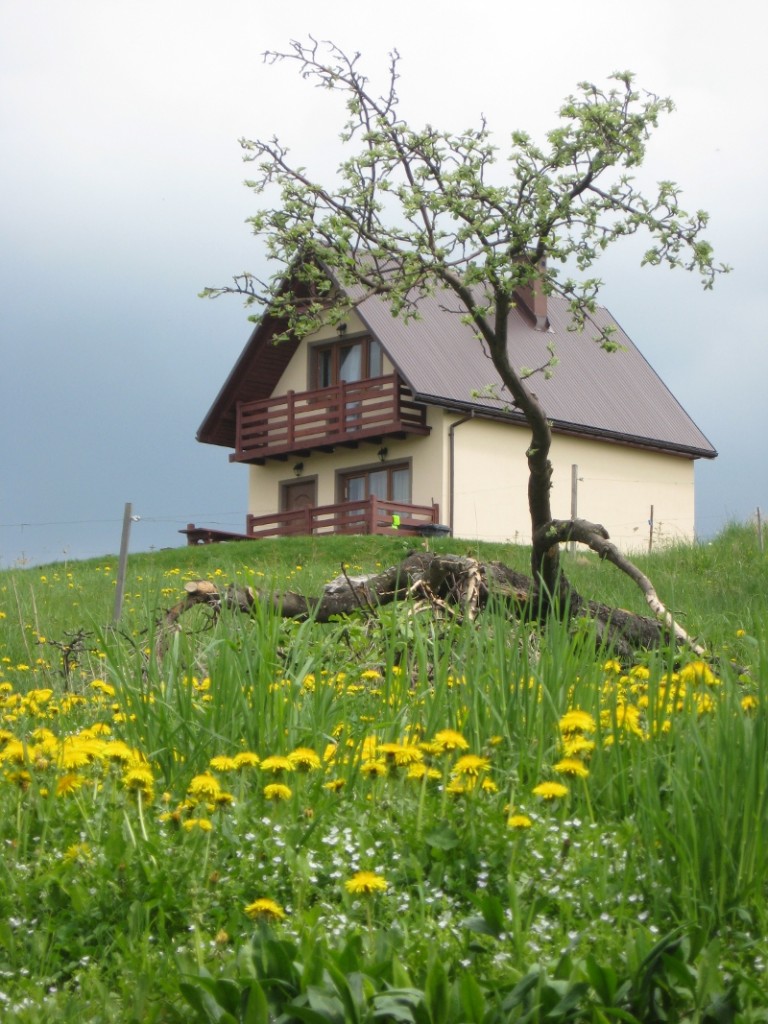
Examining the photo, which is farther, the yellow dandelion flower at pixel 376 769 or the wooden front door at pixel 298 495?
the wooden front door at pixel 298 495

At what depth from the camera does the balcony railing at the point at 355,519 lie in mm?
29062

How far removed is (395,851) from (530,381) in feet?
96.8

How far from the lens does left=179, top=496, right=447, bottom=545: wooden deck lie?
95.2ft

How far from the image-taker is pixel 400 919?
3084 millimetres

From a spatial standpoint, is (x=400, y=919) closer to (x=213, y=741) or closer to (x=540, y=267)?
(x=213, y=741)

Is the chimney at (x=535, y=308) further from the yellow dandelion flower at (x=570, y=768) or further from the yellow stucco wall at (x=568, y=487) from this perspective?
the yellow dandelion flower at (x=570, y=768)

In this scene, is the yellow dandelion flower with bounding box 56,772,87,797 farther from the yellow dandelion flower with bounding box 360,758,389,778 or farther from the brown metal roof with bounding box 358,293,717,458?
the brown metal roof with bounding box 358,293,717,458

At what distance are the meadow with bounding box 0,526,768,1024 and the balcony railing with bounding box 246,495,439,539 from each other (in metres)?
23.7

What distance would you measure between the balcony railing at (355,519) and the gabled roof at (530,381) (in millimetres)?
2693

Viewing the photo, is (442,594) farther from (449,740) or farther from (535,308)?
(535,308)

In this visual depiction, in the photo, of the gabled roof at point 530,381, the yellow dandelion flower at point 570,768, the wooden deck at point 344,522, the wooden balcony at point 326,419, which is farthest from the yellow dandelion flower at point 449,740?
the wooden balcony at point 326,419

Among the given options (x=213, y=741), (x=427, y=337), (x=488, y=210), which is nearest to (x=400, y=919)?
(x=213, y=741)

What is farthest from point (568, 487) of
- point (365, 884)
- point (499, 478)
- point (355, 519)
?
point (365, 884)

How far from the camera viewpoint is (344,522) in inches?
1206
